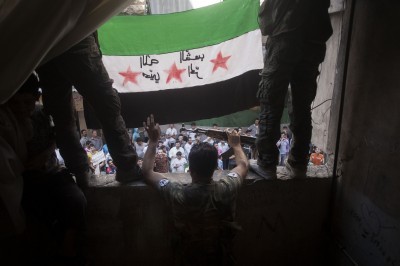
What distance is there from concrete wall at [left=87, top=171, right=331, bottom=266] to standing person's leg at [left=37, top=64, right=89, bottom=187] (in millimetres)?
267

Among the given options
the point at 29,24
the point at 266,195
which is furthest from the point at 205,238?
the point at 29,24

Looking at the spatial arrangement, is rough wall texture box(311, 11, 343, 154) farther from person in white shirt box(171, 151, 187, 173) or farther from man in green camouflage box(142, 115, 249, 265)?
person in white shirt box(171, 151, 187, 173)

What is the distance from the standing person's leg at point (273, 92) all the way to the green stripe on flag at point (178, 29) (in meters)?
0.97

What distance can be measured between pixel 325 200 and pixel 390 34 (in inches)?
67.3

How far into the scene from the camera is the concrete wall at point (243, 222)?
292 centimetres

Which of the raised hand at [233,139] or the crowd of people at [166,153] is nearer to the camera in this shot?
the raised hand at [233,139]

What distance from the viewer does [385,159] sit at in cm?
234

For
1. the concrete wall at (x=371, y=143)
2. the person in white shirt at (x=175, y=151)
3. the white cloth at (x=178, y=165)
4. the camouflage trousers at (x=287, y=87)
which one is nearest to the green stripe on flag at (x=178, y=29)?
the camouflage trousers at (x=287, y=87)

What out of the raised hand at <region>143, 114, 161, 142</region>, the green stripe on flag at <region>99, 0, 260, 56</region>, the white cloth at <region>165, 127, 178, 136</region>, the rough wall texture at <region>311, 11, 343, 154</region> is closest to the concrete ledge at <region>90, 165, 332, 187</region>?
the rough wall texture at <region>311, 11, 343, 154</region>

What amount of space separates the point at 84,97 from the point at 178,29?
5.06 ft

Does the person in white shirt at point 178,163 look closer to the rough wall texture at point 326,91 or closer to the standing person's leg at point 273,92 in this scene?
the rough wall texture at point 326,91

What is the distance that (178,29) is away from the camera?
11.6 feet

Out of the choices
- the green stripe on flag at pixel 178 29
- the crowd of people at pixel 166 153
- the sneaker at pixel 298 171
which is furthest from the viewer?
the crowd of people at pixel 166 153

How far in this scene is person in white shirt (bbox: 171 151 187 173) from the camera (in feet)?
32.9
